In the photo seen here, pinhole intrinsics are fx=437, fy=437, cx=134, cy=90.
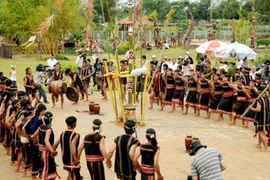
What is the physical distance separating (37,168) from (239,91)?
20.5ft

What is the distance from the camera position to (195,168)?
5430mm

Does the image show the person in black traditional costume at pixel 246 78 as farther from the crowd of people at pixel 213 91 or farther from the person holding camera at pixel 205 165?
the person holding camera at pixel 205 165

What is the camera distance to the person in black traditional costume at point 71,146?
6730 mm

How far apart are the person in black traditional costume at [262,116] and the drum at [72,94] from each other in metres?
7.10

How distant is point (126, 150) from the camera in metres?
6.34

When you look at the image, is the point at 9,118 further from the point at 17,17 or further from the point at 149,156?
the point at 17,17

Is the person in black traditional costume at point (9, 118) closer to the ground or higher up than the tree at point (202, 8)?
closer to the ground

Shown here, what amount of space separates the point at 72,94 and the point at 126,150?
911 cm

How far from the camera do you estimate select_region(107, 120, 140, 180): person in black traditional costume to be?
6.22 m

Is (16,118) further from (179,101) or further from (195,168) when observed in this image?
(179,101)

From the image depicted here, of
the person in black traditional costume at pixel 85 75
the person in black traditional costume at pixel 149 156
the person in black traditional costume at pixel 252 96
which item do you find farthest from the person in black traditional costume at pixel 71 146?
the person in black traditional costume at pixel 85 75

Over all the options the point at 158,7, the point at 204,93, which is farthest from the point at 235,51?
the point at 158,7

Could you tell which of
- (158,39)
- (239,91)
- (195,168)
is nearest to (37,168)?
(195,168)

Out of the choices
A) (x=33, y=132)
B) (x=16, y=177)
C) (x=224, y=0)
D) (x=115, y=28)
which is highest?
(x=224, y=0)
